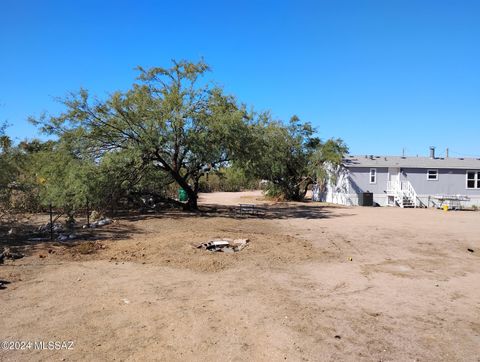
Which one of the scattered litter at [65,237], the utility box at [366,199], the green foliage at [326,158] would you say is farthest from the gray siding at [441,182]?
the scattered litter at [65,237]

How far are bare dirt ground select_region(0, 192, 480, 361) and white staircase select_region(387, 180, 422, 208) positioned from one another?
18.5m

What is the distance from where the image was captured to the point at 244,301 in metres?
6.28

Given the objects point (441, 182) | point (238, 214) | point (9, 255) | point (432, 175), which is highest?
point (432, 175)

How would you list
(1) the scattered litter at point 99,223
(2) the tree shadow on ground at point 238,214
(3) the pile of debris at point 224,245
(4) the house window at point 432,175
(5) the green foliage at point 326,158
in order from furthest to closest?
1. (5) the green foliage at point 326,158
2. (4) the house window at point 432,175
3. (2) the tree shadow on ground at point 238,214
4. (1) the scattered litter at point 99,223
5. (3) the pile of debris at point 224,245

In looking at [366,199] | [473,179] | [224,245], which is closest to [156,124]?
[224,245]

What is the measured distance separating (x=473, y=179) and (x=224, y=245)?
27225 mm

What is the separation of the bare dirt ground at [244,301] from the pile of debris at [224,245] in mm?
375

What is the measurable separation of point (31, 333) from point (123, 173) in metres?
14.2

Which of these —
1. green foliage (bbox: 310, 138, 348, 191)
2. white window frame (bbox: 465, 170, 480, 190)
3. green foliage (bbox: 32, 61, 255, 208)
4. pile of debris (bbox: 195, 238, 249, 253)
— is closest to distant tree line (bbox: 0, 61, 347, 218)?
green foliage (bbox: 32, 61, 255, 208)

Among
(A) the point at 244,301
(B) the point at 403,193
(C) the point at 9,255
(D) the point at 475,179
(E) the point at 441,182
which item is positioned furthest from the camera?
(D) the point at 475,179

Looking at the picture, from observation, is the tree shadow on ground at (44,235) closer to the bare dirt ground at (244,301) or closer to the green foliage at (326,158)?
the bare dirt ground at (244,301)

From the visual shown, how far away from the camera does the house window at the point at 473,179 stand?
3089 cm

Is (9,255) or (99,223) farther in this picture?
(99,223)

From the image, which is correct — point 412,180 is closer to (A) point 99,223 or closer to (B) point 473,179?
(B) point 473,179
